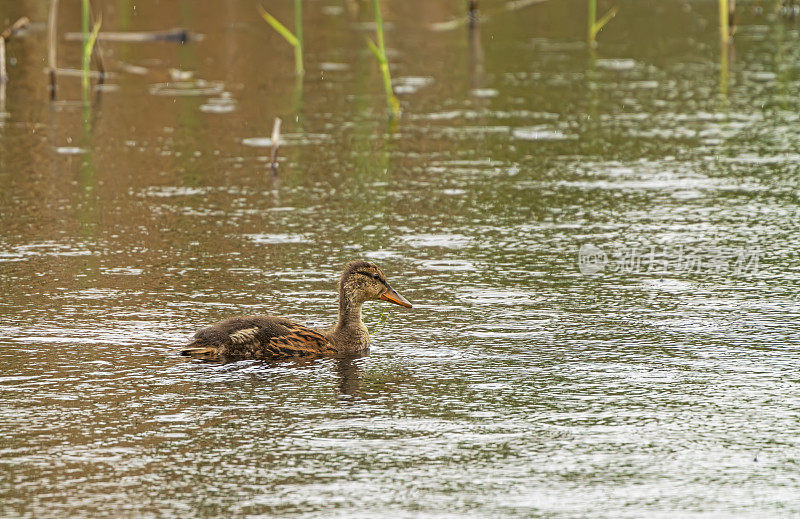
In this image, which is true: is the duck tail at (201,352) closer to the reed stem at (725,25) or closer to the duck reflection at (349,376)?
the duck reflection at (349,376)

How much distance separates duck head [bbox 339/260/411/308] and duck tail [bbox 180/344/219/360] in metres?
0.92

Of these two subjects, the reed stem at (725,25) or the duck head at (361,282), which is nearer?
the duck head at (361,282)

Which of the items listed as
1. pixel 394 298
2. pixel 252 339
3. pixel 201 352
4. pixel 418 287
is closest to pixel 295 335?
pixel 252 339

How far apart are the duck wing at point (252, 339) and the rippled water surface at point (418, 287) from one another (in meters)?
0.09

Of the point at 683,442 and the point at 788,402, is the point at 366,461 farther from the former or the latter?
the point at 788,402

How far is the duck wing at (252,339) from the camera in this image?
315 inches

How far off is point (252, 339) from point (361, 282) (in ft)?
2.79

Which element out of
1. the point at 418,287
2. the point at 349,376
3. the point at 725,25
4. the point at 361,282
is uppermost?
the point at 725,25

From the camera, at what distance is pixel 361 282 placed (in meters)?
8.55

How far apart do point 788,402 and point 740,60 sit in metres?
14.3

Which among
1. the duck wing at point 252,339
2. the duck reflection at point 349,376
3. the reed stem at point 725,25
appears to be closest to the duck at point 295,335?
the duck wing at point 252,339

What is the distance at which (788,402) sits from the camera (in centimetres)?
731

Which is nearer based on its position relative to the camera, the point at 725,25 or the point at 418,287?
the point at 418,287

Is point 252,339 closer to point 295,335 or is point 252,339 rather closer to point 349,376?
point 295,335
